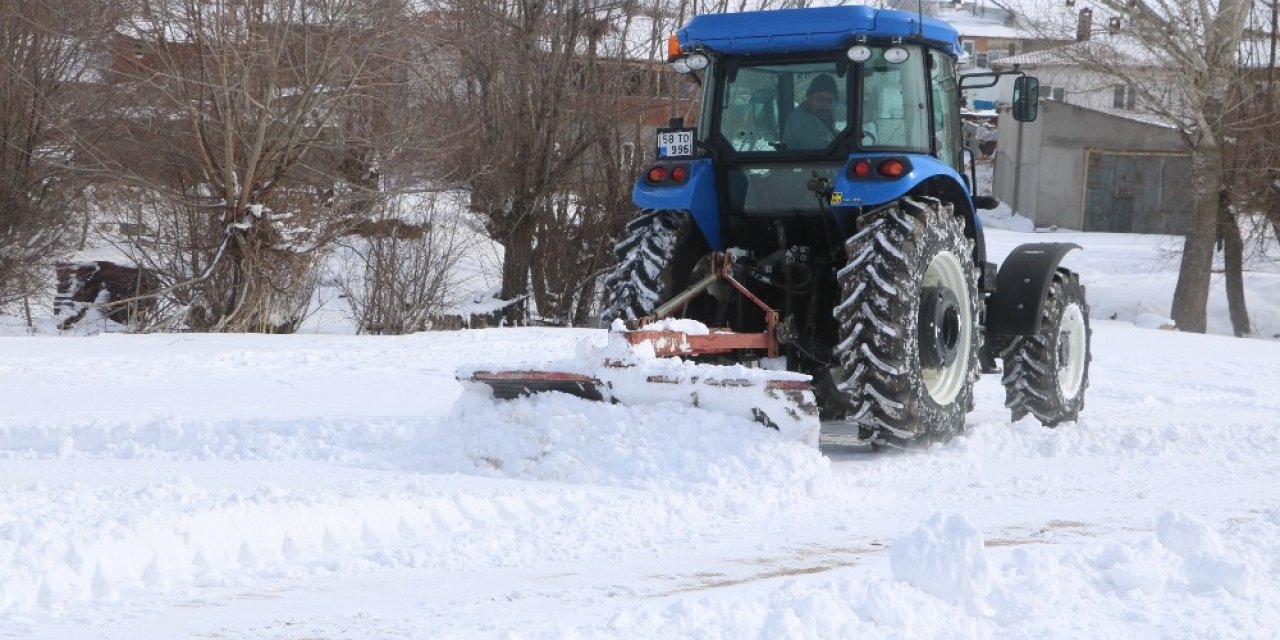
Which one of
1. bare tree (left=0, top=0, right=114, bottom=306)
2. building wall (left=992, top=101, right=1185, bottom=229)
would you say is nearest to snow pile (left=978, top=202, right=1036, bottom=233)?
building wall (left=992, top=101, right=1185, bottom=229)

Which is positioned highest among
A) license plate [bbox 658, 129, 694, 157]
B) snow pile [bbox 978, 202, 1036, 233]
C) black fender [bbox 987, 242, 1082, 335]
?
snow pile [bbox 978, 202, 1036, 233]

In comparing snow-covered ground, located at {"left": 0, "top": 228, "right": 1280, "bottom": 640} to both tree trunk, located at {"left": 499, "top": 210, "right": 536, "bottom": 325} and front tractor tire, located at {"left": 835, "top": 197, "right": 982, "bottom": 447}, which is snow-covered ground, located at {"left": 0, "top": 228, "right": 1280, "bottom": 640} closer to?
front tractor tire, located at {"left": 835, "top": 197, "right": 982, "bottom": 447}

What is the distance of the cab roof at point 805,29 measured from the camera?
7.46 m

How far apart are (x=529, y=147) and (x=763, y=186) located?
1118 cm

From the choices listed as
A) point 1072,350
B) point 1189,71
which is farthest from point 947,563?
point 1189,71

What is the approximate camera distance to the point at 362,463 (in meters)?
6.50

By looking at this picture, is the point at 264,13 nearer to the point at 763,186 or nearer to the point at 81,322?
the point at 81,322

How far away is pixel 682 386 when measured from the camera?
6488 mm

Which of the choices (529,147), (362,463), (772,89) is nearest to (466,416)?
(362,463)

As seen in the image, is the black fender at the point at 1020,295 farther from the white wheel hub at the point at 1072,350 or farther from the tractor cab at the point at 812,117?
the tractor cab at the point at 812,117

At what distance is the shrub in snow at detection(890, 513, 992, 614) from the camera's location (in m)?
4.34

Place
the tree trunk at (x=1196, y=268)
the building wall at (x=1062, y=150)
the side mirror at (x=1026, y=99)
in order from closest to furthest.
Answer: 1. the side mirror at (x=1026, y=99)
2. the tree trunk at (x=1196, y=268)
3. the building wall at (x=1062, y=150)

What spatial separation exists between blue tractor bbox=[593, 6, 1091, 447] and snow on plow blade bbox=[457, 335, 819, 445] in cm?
51

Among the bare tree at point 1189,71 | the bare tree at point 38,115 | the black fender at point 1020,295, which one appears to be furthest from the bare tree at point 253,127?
the bare tree at point 1189,71
